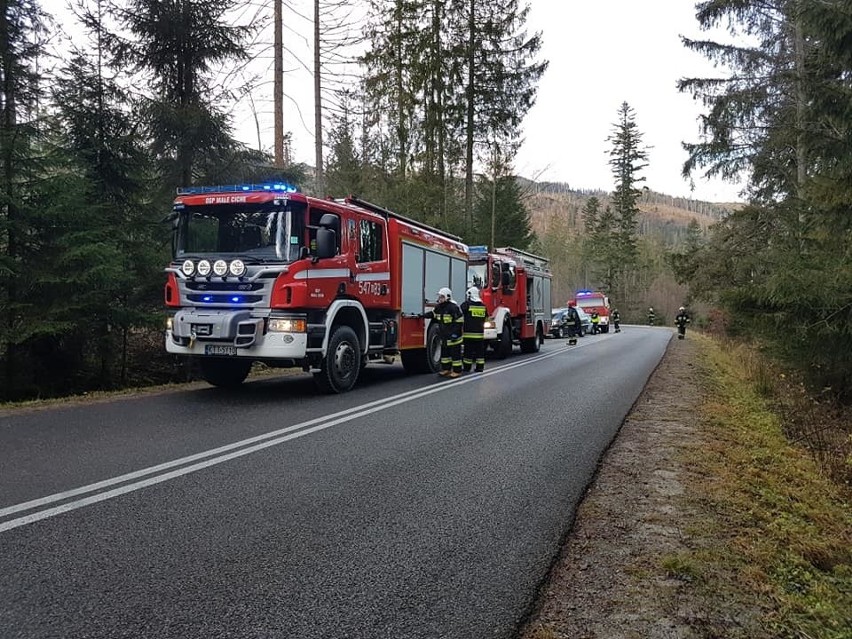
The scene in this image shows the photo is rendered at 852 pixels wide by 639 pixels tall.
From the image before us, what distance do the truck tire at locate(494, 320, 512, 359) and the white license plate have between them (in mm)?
9692

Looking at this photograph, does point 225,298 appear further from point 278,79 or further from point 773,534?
point 278,79

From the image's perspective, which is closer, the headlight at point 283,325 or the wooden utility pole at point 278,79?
the headlight at point 283,325

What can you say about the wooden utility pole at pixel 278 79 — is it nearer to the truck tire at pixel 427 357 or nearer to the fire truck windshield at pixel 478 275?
the fire truck windshield at pixel 478 275

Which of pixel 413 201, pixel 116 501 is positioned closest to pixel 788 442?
pixel 116 501

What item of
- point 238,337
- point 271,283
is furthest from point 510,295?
point 238,337

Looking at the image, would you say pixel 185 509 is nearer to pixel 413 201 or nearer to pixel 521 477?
pixel 521 477

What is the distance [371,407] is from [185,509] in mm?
4111

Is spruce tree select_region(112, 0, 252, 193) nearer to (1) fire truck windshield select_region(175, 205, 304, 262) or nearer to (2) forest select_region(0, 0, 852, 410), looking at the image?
(2) forest select_region(0, 0, 852, 410)

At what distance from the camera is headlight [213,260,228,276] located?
328 inches

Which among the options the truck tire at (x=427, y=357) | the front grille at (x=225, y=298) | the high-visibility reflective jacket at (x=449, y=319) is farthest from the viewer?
the truck tire at (x=427, y=357)

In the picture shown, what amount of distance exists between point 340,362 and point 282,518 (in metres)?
5.47

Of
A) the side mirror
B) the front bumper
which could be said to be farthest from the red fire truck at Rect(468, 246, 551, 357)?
the front bumper

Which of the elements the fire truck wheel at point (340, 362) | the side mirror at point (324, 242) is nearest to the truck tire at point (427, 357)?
the fire truck wheel at point (340, 362)

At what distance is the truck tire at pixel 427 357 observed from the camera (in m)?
12.4
